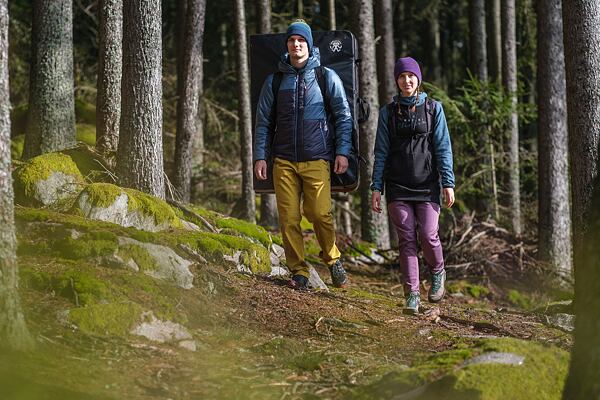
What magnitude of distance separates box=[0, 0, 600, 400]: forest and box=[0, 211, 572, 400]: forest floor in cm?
2

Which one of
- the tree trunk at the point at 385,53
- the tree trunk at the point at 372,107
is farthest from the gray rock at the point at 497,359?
the tree trunk at the point at 385,53

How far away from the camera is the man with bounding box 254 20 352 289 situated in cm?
748

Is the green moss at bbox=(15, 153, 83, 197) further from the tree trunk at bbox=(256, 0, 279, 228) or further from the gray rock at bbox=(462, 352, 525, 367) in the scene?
the tree trunk at bbox=(256, 0, 279, 228)

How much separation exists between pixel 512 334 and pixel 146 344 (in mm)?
3561

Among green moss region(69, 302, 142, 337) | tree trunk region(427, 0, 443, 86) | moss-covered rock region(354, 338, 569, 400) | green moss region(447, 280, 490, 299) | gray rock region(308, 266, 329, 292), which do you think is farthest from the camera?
tree trunk region(427, 0, 443, 86)

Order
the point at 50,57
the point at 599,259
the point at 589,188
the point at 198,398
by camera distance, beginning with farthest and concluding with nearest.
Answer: the point at 50,57
the point at 589,188
the point at 198,398
the point at 599,259

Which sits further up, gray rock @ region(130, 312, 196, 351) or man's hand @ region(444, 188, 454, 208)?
man's hand @ region(444, 188, 454, 208)

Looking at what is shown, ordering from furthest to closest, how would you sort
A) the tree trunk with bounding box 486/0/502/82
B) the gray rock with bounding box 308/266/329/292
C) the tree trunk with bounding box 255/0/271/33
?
the tree trunk with bounding box 486/0/502/82, the tree trunk with bounding box 255/0/271/33, the gray rock with bounding box 308/266/329/292

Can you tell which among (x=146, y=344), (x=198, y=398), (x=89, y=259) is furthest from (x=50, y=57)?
(x=198, y=398)

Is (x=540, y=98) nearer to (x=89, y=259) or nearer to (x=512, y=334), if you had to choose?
(x=512, y=334)

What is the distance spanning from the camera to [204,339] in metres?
5.70

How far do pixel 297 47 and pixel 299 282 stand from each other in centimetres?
239


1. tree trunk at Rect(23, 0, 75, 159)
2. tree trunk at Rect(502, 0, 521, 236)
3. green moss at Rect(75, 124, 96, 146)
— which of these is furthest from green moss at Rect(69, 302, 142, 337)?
tree trunk at Rect(502, 0, 521, 236)

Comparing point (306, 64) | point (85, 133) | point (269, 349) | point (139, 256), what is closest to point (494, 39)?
point (85, 133)
